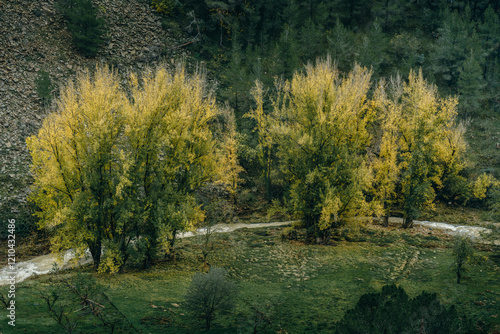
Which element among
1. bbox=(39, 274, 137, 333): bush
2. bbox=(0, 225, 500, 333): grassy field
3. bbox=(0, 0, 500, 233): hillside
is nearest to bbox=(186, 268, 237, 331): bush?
bbox=(0, 225, 500, 333): grassy field

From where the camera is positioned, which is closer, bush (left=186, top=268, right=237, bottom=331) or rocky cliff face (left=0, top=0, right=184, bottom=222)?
bush (left=186, top=268, right=237, bottom=331)

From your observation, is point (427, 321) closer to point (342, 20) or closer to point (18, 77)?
point (18, 77)

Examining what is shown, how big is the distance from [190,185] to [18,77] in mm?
28164

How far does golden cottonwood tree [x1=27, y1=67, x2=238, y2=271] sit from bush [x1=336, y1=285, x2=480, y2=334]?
1138 centimetres

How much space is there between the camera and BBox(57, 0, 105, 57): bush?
142ft

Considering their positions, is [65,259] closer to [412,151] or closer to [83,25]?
[412,151]

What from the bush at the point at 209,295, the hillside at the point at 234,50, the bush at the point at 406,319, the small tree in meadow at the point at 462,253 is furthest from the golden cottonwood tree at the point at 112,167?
the small tree in meadow at the point at 462,253

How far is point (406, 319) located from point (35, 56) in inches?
1793

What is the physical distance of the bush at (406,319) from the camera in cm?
884

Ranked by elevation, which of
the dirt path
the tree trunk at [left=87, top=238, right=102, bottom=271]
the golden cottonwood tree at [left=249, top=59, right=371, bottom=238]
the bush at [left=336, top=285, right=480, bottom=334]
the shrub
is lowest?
the dirt path

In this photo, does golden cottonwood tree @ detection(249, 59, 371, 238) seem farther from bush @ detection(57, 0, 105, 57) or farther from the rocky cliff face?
bush @ detection(57, 0, 105, 57)

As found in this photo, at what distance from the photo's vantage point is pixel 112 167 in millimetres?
19328

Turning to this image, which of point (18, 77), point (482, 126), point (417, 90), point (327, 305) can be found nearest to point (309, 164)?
point (327, 305)

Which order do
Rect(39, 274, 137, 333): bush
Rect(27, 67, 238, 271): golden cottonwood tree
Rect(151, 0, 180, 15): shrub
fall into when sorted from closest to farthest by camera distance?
1. Rect(39, 274, 137, 333): bush
2. Rect(27, 67, 238, 271): golden cottonwood tree
3. Rect(151, 0, 180, 15): shrub
